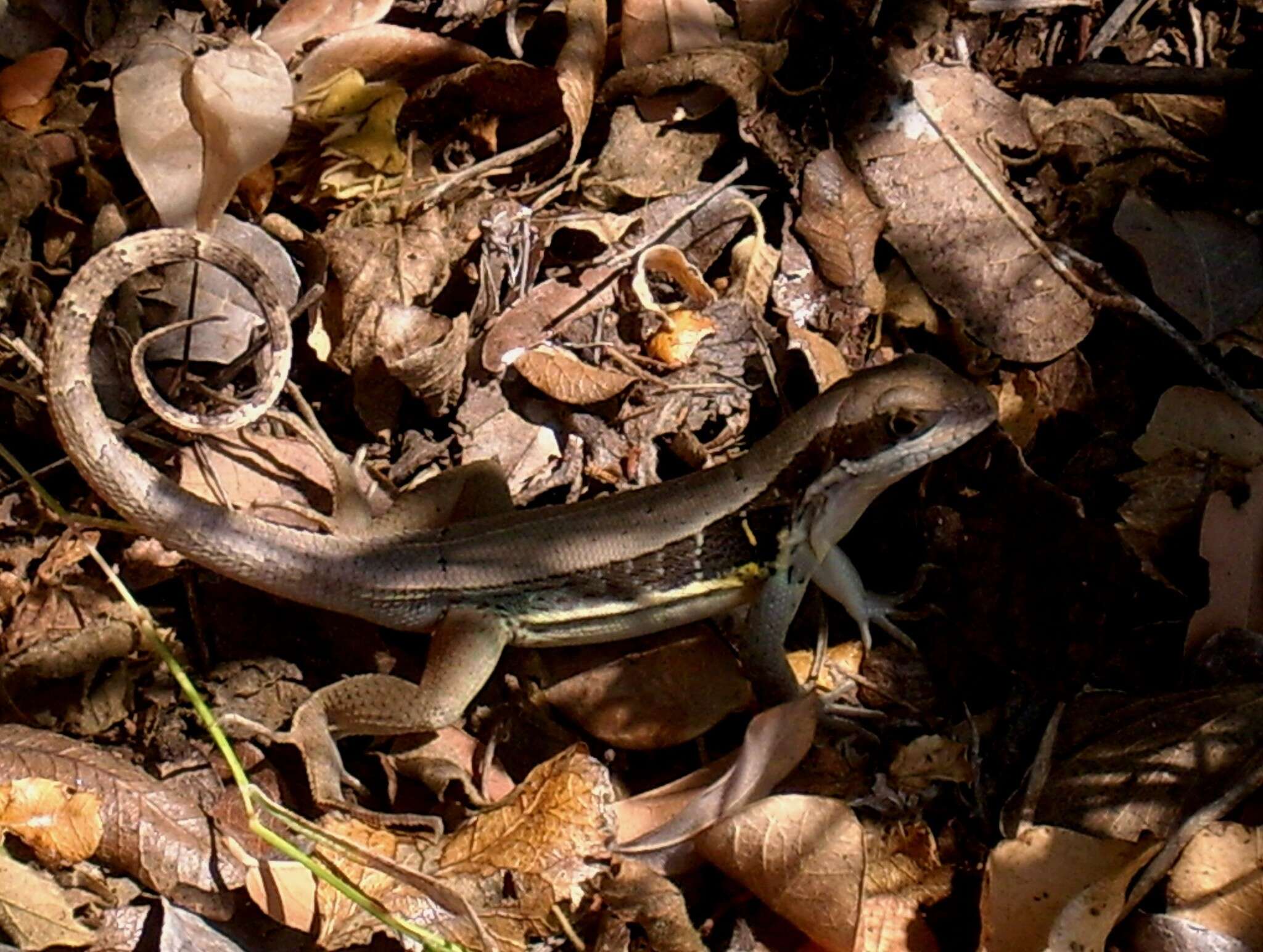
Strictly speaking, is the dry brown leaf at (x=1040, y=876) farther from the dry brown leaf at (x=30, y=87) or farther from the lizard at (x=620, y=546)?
the dry brown leaf at (x=30, y=87)

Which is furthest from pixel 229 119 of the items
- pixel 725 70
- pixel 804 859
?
pixel 804 859

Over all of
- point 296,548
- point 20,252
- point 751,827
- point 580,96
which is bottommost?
point 751,827

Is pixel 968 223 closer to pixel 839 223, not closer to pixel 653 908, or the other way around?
pixel 839 223

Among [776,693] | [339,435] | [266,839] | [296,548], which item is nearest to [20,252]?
[339,435]

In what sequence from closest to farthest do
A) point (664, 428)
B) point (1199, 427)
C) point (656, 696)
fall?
point (656, 696) → point (1199, 427) → point (664, 428)

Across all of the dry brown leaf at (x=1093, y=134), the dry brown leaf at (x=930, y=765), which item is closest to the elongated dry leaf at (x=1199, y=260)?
the dry brown leaf at (x=1093, y=134)

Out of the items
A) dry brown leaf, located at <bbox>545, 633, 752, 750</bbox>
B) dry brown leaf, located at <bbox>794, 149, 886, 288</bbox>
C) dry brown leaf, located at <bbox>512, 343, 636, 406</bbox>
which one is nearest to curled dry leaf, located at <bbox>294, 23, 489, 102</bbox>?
Answer: dry brown leaf, located at <bbox>512, 343, 636, 406</bbox>

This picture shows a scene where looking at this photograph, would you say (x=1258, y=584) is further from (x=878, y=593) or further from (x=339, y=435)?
(x=339, y=435)
